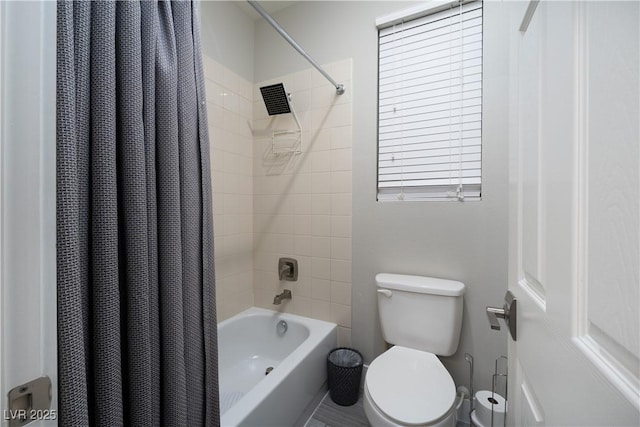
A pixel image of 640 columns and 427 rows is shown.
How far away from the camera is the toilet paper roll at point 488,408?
108 cm

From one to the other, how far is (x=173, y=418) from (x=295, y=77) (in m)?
1.90

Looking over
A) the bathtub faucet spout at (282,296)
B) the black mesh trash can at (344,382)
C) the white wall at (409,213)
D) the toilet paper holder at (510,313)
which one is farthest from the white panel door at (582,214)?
the bathtub faucet spout at (282,296)

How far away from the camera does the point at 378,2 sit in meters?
1.55

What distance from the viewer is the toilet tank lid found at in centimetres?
128

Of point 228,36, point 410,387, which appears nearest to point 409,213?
point 410,387

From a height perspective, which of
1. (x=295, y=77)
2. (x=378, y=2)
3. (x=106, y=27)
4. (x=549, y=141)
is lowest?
(x=549, y=141)

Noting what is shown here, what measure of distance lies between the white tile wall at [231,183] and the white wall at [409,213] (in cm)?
39

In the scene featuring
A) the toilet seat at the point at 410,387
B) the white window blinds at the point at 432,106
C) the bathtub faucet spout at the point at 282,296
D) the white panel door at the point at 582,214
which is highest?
the white window blinds at the point at 432,106

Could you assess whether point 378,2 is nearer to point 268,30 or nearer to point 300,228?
point 268,30

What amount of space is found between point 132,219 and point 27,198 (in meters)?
0.21

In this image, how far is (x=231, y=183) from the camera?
1.79 meters

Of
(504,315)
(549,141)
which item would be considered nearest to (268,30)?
(549,141)

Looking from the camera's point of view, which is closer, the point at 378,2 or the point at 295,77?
the point at 378,2

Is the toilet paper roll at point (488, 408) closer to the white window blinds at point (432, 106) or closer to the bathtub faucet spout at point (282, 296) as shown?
the white window blinds at point (432, 106)
